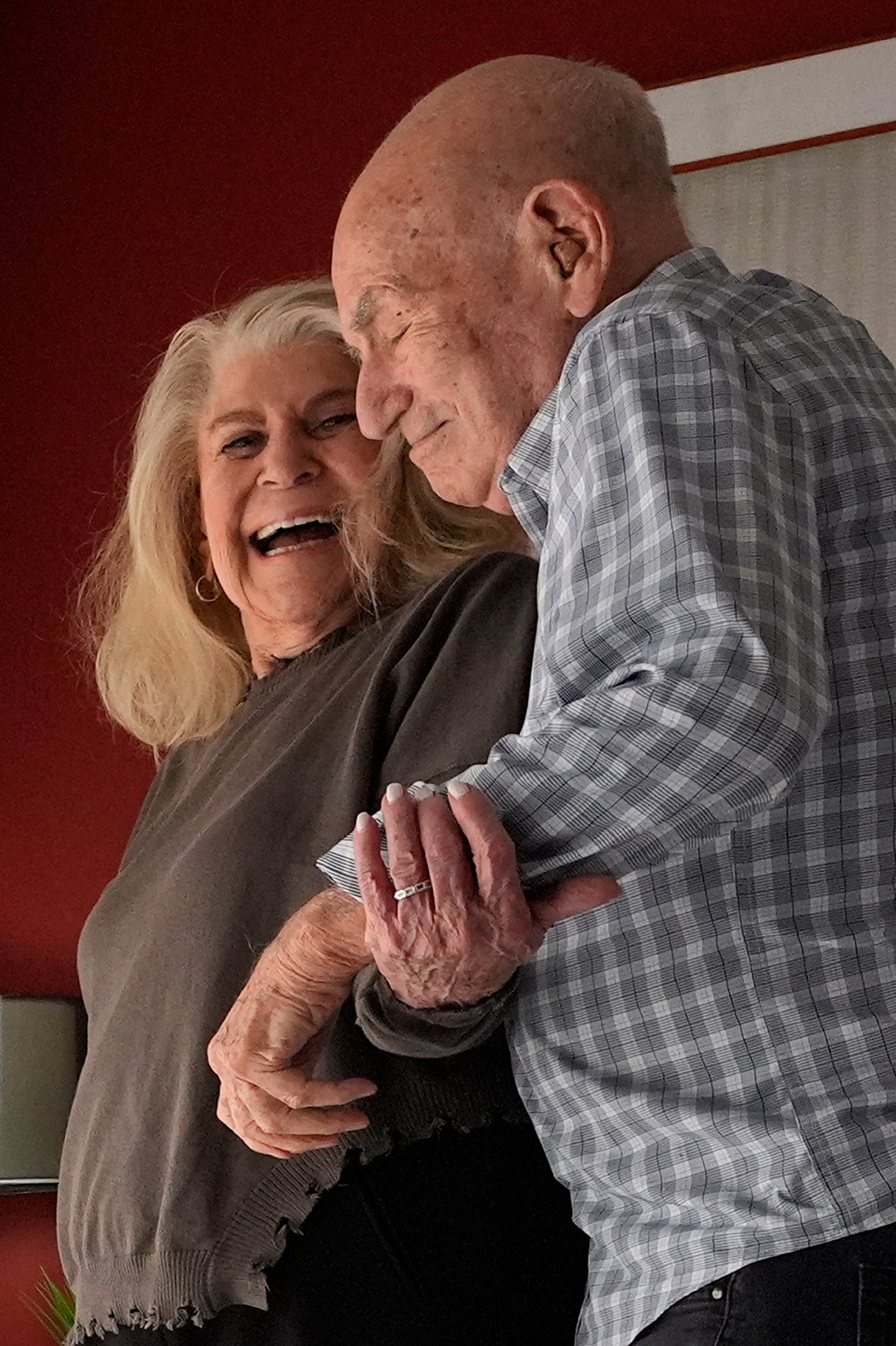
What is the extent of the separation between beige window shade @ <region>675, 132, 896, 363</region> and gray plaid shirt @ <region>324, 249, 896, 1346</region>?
153 cm

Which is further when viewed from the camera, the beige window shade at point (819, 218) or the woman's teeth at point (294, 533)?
the beige window shade at point (819, 218)

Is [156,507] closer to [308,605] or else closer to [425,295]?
[308,605]

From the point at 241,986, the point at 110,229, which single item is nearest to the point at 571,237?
the point at 241,986

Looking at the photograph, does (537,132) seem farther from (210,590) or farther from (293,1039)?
(210,590)

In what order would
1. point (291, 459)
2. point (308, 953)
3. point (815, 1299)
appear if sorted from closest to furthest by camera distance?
point (815, 1299) → point (308, 953) → point (291, 459)

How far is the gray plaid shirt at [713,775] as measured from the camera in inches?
35.1

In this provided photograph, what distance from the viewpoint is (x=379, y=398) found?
1.28 meters

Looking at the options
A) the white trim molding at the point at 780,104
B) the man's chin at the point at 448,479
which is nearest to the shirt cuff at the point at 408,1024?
the man's chin at the point at 448,479

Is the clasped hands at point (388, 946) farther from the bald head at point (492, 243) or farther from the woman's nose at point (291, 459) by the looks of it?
the woman's nose at point (291, 459)

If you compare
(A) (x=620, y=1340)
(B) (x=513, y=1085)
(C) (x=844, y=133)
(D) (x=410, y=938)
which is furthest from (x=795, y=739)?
(C) (x=844, y=133)

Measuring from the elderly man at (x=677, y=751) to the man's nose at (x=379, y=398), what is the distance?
3 centimetres

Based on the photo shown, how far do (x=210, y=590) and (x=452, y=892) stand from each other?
1173 millimetres

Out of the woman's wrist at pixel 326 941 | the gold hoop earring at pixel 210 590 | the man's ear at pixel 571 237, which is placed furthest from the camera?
the gold hoop earring at pixel 210 590

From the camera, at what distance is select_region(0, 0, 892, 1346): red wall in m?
3.14
